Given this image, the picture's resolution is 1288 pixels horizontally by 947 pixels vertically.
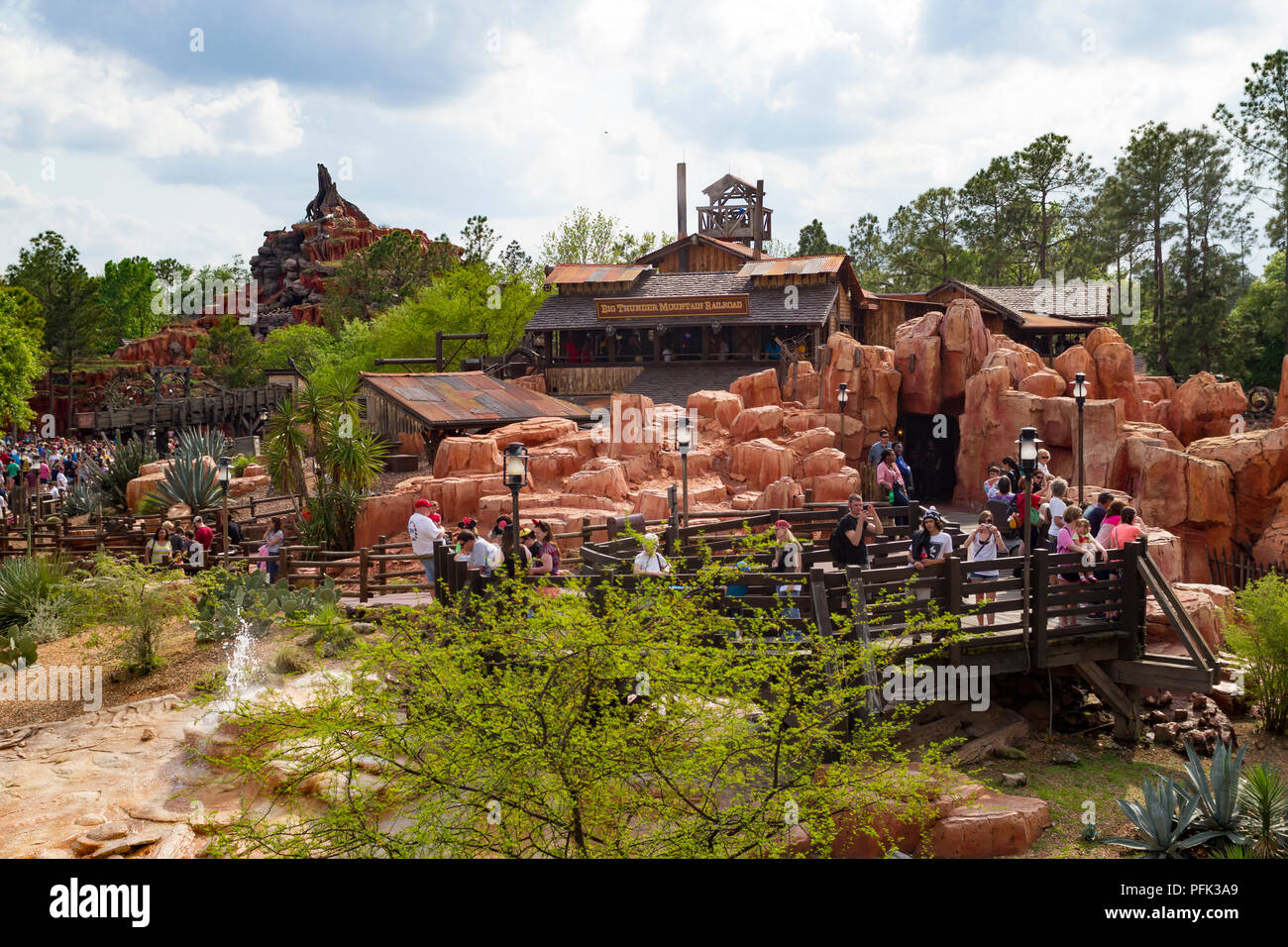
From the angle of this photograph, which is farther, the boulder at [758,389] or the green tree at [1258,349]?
the green tree at [1258,349]

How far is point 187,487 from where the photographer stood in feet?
73.6

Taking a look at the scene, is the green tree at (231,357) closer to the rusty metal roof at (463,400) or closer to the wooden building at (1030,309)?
the rusty metal roof at (463,400)

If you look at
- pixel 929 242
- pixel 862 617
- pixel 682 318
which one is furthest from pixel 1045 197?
pixel 862 617

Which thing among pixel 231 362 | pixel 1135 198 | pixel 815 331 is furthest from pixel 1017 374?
pixel 231 362

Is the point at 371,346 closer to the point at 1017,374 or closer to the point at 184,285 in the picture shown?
the point at 1017,374

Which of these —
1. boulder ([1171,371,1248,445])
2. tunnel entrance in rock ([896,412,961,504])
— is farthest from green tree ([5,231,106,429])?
boulder ([1171,371,1248,445])

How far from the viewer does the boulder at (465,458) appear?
2155 cm

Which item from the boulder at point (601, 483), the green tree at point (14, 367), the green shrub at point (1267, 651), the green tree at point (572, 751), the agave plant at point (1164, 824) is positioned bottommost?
the agave plant at point (1164, 824)

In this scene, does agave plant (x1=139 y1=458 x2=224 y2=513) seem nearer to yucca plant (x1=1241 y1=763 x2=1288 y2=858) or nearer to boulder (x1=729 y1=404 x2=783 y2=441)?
boulder (x1=729 y1=404 x2=783 y2=441)

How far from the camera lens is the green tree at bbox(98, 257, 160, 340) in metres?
85.2

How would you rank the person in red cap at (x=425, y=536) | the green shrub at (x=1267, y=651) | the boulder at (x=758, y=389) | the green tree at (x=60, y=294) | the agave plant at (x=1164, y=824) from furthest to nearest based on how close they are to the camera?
the green tree at (x=60, y=294) < the boulder at (x=758, y=389) < the person in red cap at (x=425, y=536) < the green shrub at (x=1267, y=651) < the agave plant at (x=1164, y=824)

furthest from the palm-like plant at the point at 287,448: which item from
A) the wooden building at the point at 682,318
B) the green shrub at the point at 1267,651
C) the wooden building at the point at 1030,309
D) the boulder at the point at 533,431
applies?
the wooden building at the point at 1030,309

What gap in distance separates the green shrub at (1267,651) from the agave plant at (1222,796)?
362 cm

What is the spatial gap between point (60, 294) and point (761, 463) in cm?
4953
